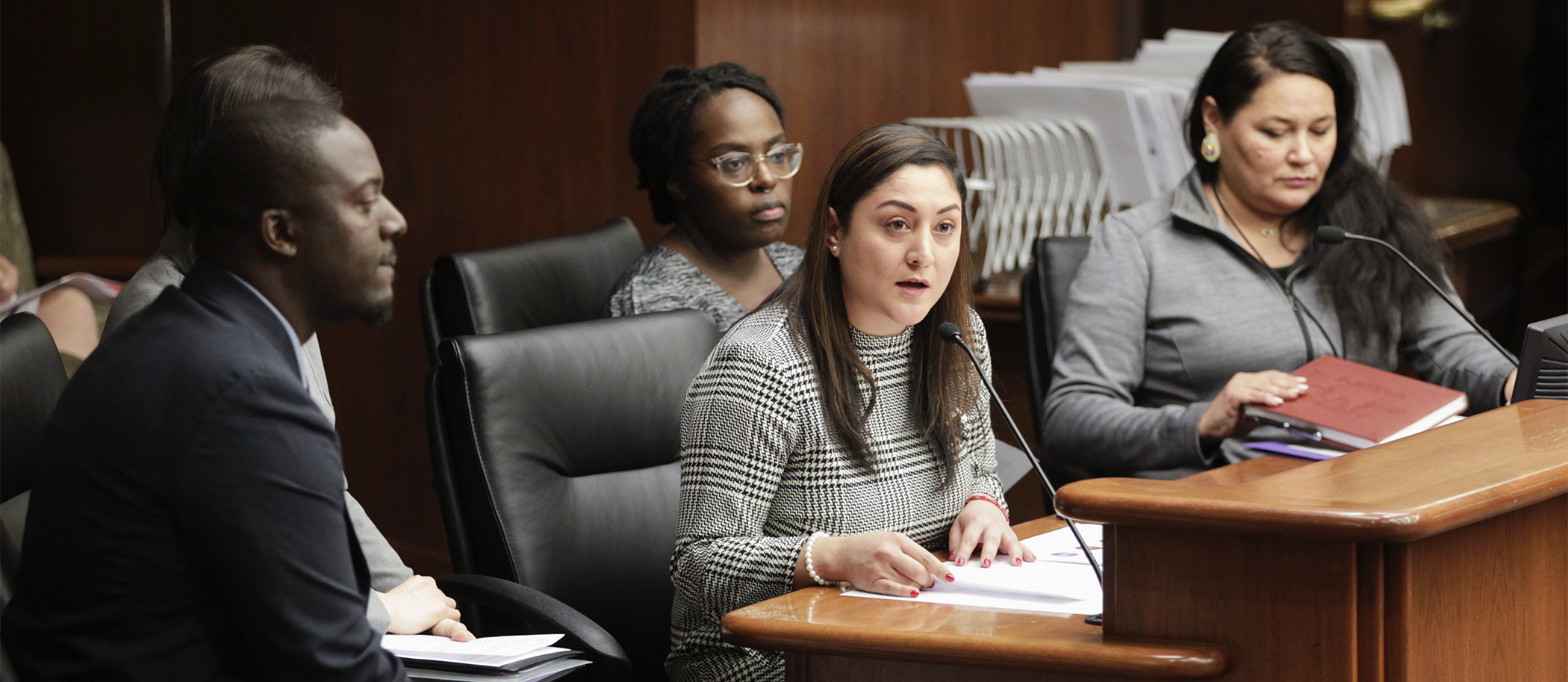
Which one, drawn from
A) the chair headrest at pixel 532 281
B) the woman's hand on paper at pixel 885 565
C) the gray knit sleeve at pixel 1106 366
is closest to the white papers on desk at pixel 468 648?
the woman's hand on paper at pixel 885 565

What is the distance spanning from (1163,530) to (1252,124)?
1.37m

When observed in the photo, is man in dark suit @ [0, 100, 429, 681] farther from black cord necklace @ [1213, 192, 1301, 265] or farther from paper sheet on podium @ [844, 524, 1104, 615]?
black cord necklace @ [1213, 192, 1301, 265]

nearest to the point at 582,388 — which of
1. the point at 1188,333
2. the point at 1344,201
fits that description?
the point at 1188,333

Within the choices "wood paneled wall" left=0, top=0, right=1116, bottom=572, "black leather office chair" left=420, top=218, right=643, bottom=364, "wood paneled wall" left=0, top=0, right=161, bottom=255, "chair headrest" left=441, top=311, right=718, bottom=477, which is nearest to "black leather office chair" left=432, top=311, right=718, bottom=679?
"chair headrest" left=441, top=311, right=718, bottom=477

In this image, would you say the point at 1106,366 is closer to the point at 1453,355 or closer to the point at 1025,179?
the point at 1453,355

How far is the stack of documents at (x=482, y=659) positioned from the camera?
4.51 feet

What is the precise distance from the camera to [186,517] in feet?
3.50


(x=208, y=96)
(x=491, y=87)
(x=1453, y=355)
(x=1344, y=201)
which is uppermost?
(x=208, y=96)

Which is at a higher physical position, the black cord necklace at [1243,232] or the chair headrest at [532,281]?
the black cord necklace at [1243,232]

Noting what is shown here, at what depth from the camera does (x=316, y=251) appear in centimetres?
115

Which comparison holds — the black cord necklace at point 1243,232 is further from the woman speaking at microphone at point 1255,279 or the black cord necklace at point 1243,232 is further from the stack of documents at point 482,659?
the stack of documents at point 482,659

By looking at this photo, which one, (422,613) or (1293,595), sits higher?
(1293,595)

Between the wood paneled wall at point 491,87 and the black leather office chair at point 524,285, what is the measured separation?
1.51ft

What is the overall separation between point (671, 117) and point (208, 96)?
1.08 meters
